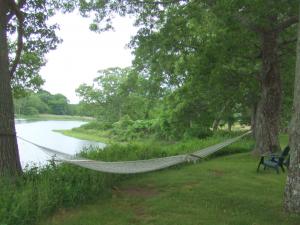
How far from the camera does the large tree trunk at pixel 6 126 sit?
536cm

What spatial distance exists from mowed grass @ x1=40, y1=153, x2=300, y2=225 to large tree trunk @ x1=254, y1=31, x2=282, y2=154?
9.02 ft

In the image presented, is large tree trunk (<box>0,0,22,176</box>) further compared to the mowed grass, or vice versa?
large tree trunk (<box>0,0,22,176</box>)

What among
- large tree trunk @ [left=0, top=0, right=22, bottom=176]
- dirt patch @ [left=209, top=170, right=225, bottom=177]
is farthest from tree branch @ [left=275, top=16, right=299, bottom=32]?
large tree trunk @ [left=0, top=0, right=22, bottom=176]

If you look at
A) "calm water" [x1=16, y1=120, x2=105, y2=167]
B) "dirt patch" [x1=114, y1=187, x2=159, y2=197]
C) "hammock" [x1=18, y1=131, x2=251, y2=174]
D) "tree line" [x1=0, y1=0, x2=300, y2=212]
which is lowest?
"calm water" [x1=16, y1=120, x2=105, y2=167]

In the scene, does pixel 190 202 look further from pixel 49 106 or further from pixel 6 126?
pixel 49 106

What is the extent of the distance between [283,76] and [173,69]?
344 cm

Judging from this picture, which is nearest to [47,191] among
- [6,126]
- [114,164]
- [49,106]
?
[114,164]

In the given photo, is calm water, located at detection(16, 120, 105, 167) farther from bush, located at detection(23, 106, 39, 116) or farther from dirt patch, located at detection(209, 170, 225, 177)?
bush, located at detection(23, 106, 39, 116)

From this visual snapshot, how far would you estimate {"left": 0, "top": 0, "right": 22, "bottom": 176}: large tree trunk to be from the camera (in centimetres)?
536

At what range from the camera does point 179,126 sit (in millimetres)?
20547

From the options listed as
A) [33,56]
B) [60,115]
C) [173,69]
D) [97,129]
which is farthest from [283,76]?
[60,115]

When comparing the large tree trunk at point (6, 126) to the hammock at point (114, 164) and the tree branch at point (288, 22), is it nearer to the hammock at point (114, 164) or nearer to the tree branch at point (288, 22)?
the hammock at point (114, 164)

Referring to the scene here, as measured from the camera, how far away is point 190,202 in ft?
17.7

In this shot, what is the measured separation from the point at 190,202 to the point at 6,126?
8.34 feet
